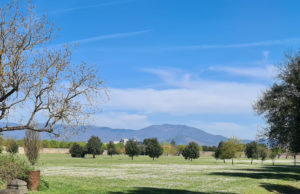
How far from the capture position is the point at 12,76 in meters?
19.2

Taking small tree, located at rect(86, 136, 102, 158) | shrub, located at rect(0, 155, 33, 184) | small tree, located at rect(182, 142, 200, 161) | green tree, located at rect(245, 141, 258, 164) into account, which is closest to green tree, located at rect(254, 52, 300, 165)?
shrub, located at rect(0, 155, 33, 184)

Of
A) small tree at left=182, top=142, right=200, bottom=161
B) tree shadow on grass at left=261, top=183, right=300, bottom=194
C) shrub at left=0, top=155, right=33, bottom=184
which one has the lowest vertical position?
tree shadow on grass at left=261, top=183, right=300, bottom=194

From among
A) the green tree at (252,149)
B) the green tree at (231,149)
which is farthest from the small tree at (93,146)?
the green tree at (252,149)

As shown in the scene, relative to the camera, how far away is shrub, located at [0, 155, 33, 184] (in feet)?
79.1

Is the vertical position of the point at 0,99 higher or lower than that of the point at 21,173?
higher

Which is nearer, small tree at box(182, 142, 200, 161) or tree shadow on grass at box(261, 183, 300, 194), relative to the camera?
tree shadow on grass at box(261, 183, 300, 194)

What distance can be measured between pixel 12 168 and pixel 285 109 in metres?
20.4

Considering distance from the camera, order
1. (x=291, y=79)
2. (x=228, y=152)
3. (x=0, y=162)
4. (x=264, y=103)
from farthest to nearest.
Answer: (x=228, y=152), (x=264, y=103), (x=291, y=79), (x=0, y=162)

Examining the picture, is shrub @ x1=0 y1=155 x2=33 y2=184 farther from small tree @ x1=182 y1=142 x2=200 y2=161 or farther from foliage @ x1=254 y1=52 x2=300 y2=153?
small tree @ x1=182 y1=142 x2=200 y2=161

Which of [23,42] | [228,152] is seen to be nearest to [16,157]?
[23,42]

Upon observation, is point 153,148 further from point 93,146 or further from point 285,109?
point 285,109

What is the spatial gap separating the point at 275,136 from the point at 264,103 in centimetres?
362

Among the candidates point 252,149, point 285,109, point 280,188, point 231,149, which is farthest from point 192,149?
point 285,109

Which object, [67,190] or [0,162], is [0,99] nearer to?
[0,162]
